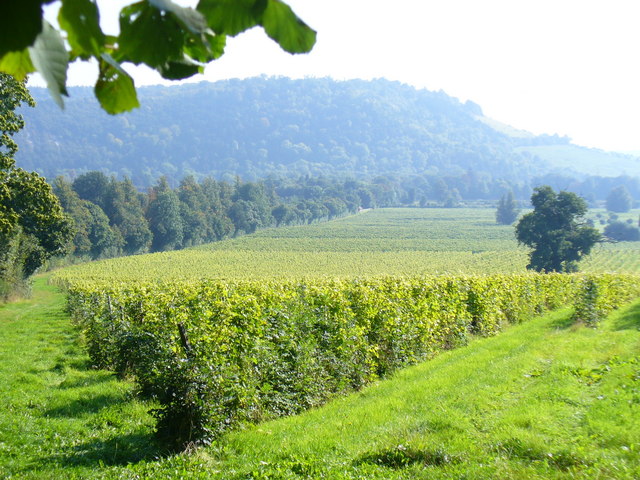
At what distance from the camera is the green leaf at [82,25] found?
0.85 meters

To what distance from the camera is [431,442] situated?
219 inches

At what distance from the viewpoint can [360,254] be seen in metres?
79.1

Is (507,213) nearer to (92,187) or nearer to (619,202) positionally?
(619,202)

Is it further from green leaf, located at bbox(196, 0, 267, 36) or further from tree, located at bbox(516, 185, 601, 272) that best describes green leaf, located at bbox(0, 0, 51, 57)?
→ tree, located at bbox(516, 185, 601, 272)

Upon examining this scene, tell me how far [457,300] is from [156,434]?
33.5ft

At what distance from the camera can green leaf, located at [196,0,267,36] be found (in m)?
0.96

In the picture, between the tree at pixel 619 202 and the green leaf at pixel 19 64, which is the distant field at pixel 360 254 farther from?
the tree at pixel 619 202

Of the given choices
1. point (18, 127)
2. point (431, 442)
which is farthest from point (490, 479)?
point (18, 127)

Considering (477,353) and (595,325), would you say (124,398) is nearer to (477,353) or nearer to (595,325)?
(477,353)

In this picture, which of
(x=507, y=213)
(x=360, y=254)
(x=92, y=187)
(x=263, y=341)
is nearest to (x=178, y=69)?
(x=263, y=341)

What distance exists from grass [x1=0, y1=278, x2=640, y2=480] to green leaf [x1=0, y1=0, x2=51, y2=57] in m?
4.84

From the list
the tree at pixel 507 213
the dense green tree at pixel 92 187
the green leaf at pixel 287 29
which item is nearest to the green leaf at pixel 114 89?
the green leaf at pixel 287 29

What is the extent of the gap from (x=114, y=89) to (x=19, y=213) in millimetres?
26819

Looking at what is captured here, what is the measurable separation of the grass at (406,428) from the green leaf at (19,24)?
4.84 metres
